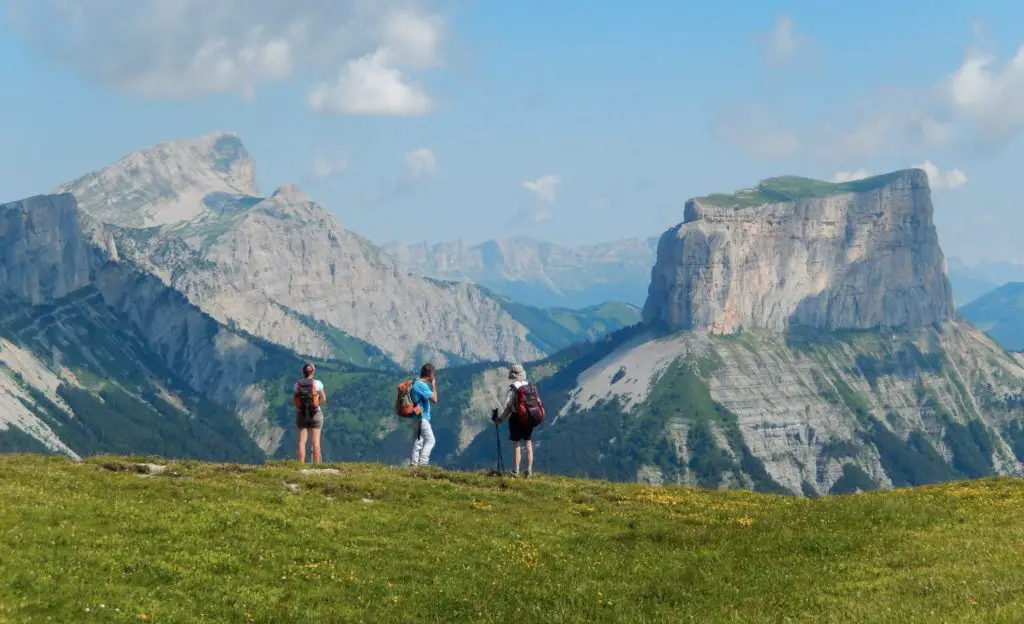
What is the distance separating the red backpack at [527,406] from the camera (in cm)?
4178

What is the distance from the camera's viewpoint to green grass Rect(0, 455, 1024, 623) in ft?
75.1

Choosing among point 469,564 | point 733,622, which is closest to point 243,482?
point 469,564

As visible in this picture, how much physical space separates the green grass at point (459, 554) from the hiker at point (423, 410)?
18.0ft

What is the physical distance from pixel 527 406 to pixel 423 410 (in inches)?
208

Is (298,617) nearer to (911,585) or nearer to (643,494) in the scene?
(911,585)

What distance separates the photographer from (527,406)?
42.0 meters

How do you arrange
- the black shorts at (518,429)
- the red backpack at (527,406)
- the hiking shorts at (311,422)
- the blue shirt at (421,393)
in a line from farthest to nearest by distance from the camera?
the hiking shorts at (311,422), the blue shirt at (421,393), the black shorts at (518,429), the red backpack at (527,406)

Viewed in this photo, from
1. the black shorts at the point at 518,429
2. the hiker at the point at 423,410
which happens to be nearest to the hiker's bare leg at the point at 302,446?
the hiker at the point at 423,410

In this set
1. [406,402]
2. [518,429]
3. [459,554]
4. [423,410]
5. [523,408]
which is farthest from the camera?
[423,410]

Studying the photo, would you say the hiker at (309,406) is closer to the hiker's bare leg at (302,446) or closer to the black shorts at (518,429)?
the hiker's bare leg at (302,446)

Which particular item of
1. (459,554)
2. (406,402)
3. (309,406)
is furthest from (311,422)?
(459,554)

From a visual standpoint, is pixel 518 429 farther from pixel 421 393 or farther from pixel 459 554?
pixel 459 554

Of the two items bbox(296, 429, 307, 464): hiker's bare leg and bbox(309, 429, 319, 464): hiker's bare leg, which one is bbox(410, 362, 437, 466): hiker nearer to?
bbox(309, 429, 319, 464): hiker's bare leg

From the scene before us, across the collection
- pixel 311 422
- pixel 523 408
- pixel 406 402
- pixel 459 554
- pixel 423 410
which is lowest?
pixel 459 554
